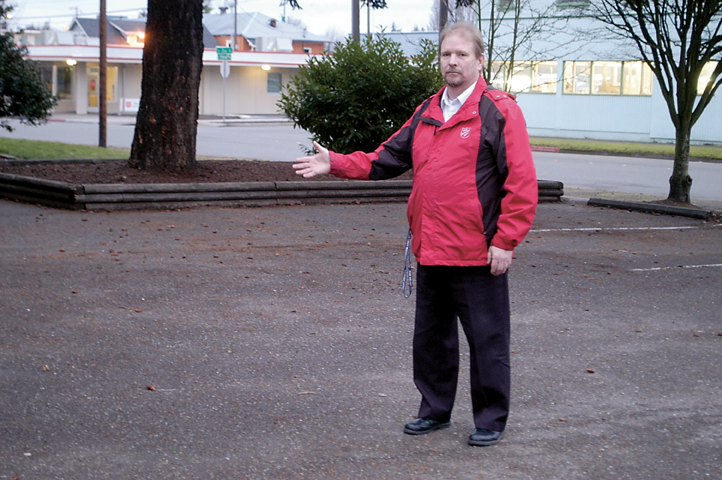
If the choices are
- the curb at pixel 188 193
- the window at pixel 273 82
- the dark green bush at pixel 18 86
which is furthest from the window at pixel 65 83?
the curb at pixel 188 193

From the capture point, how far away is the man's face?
3.95 m

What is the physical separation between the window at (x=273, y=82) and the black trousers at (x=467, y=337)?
5456 cm

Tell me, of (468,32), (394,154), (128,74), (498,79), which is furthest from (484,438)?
(128,74)

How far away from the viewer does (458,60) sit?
3953mm

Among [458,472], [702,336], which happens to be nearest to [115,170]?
[702,336]

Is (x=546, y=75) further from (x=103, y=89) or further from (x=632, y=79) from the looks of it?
(x=103, y=89)

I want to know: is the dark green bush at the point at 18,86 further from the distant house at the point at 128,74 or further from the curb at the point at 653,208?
the distant house at the point at 128,74

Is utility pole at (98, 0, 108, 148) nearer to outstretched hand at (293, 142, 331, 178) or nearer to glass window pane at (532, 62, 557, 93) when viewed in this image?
glass window pane at (532, 62, 557, 93)

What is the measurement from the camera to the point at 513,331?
6105mm

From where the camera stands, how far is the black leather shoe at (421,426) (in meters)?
4.18

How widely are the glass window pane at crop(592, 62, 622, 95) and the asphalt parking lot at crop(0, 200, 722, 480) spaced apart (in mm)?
25358

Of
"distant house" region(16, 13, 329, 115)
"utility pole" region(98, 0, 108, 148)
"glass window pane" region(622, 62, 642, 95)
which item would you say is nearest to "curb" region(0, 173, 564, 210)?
"utility pole" region(98, 0, 108, 148)

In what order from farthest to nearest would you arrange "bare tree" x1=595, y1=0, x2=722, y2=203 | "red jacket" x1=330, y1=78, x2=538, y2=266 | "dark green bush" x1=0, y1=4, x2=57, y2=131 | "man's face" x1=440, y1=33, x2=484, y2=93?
"dark green bush" x1=0, y1=4, x2=57, y2=131, "bare tree" x1=595, y1=0, x2=722, y2=203, "man's face" x1=440, y1=33, x2=484, y2=93, "red jacket" x1=330, y1=78, x2=538, y2=266

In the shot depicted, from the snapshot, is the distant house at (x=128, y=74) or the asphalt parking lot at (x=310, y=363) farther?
the distant house at (x=128, y=74)
